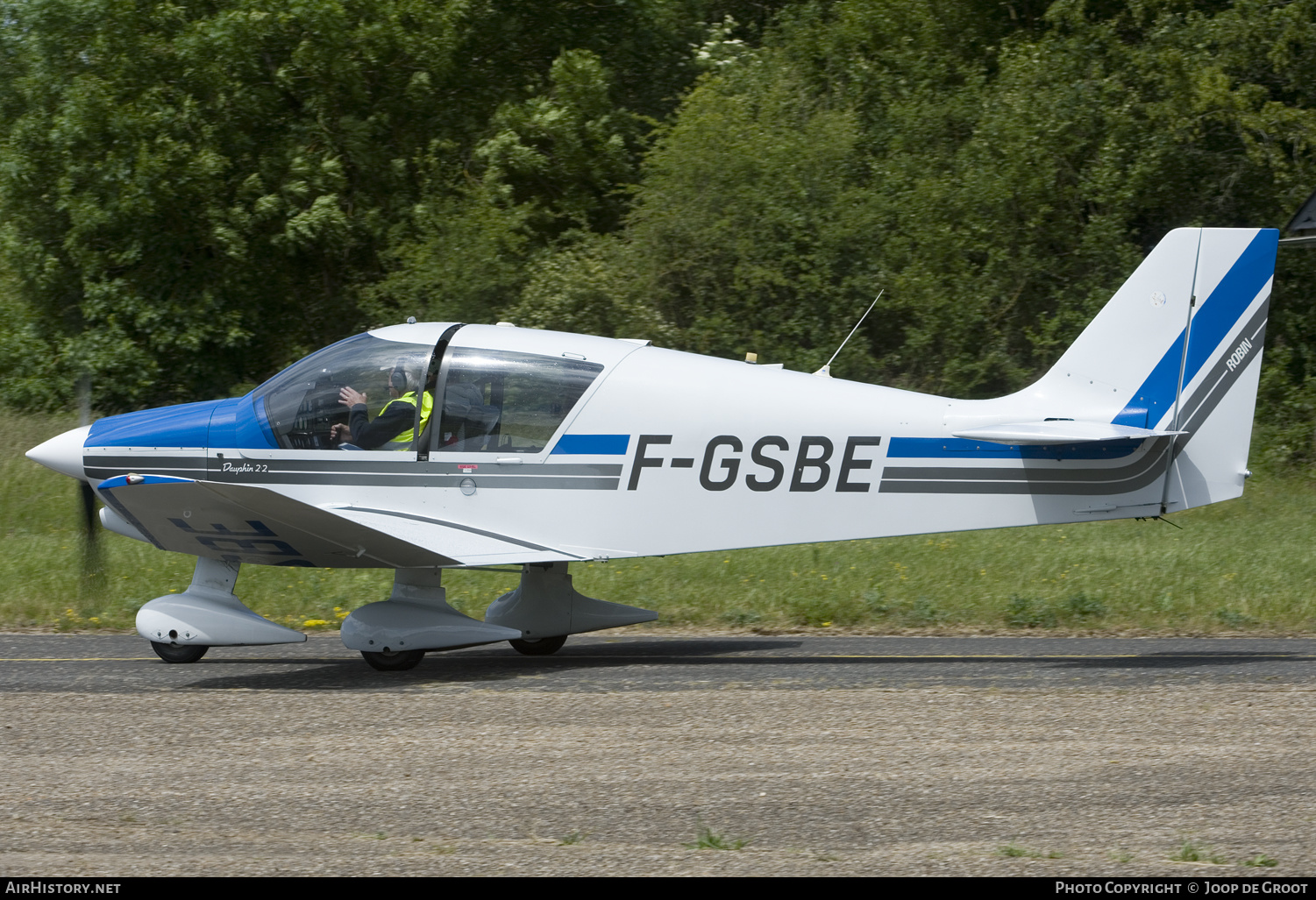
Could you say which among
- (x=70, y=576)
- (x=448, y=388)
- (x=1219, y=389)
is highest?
(x=1219, y=389)

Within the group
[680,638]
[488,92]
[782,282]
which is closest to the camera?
[680,638]

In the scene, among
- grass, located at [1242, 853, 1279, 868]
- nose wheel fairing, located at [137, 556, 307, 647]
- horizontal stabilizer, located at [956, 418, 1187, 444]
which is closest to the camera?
grass, located at [1242, 853, 1279, 868]

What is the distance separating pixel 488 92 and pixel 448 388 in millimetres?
18022

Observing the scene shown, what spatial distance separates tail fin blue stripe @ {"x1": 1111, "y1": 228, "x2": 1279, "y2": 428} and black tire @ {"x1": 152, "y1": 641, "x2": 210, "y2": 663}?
6449 mm

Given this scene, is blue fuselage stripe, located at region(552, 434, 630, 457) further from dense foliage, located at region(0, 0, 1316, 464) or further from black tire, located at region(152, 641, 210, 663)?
dense foliage, located at region(0, 0, 1316, 464)

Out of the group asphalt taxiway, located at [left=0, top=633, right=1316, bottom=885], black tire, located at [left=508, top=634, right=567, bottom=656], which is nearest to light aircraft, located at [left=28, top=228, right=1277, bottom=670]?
black tire, located at [left=508, top=634, right=567, bottom=656]

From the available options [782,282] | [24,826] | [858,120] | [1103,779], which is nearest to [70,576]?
[24,826]

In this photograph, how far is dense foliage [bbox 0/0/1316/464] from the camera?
19.7m

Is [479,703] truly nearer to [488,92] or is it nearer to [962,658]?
[962,658]

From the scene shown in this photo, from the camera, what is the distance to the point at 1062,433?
7.79 metres

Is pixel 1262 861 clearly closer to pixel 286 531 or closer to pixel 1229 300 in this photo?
pixel 1229 300

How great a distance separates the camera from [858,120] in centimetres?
2266

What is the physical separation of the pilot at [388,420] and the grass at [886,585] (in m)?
2.26

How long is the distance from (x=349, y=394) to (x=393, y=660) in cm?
180
